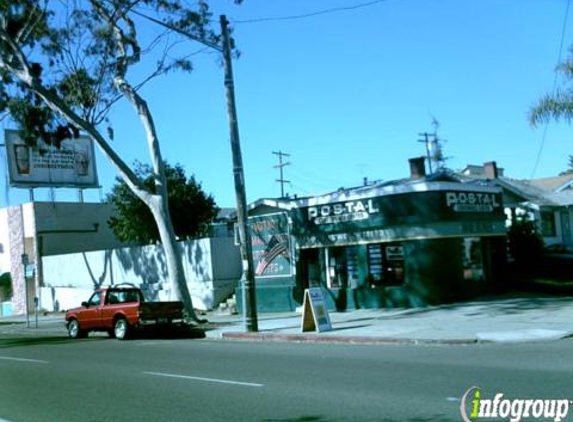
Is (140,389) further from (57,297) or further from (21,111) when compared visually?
(57,297)

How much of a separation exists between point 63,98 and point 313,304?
12.8m

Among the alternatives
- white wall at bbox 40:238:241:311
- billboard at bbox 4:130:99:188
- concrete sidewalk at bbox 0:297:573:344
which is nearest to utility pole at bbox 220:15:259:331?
concrete sidewalk at bbox 0:297:573:344

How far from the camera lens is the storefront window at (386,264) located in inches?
923

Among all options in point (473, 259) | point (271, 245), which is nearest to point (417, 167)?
point (473, 259)

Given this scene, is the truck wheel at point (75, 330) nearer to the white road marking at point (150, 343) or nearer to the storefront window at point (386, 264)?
the white road marking at point (150, 343)

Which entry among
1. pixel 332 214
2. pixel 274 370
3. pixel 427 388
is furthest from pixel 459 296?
pixel 427 388

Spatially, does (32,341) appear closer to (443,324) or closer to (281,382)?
(443,324)

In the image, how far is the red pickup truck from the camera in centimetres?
2100

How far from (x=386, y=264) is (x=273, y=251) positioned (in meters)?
4.96

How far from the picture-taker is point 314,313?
18.6m

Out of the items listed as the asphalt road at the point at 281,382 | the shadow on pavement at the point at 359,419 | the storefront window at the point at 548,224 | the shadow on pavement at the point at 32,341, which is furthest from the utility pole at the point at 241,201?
the storefront window at the point at 548,224

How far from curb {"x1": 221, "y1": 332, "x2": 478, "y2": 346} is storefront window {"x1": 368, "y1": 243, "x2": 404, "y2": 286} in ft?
19.7

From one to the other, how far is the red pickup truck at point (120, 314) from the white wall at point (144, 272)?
20.9 ft

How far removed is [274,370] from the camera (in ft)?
40.2
